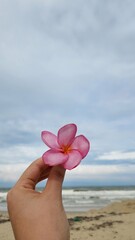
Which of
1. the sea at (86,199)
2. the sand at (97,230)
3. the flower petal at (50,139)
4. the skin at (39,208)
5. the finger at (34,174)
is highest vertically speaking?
the sea at (86,199)

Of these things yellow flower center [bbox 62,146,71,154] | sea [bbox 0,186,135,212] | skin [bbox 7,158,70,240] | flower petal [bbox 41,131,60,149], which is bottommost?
skin [bbox 7,158,70,240]

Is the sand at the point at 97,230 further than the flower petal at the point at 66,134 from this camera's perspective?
Yes

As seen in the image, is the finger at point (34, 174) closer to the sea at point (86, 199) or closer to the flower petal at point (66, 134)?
the flower petal at point (66, 134)

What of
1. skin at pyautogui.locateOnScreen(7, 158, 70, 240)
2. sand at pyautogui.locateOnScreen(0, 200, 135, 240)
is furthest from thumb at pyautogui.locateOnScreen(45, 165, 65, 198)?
sand at pyautogui.locateOnScreen(0, 200, 135, 240)

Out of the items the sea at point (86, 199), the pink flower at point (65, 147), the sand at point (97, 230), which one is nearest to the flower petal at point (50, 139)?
the pink flower at point (65, 147)

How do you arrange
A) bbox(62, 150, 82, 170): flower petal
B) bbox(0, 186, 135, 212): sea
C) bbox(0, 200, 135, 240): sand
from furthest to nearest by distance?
bbox(0, 186, 135, 212): sea
bbox(0, 200, 135, 240): sand
bbox(62, 150, 82, 170): flower petal

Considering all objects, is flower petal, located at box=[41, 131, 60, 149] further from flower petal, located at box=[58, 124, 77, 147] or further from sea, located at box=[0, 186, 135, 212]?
sea, located at box=[0, 186, 135, 212]

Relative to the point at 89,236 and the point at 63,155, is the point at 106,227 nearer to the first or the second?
the point at 89,236
